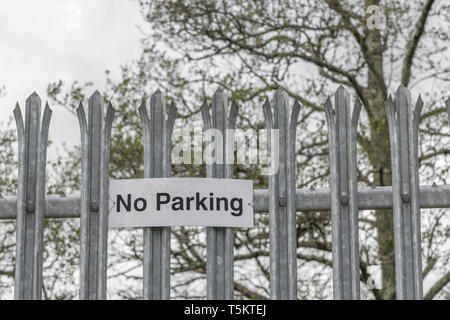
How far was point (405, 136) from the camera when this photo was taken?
2.87m

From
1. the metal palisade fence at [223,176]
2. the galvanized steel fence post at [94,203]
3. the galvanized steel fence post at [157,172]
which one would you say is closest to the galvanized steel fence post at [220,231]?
the metal palisade fence at [223,176]

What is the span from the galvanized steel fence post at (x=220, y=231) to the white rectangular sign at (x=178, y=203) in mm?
41

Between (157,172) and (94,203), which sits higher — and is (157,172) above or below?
above

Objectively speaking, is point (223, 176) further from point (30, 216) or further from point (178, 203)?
point (30, 216)

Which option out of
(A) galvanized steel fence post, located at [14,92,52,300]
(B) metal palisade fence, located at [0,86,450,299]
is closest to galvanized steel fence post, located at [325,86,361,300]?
(B) metal palisade fence, located at [0,86,450,299]

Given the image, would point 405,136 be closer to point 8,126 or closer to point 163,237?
point 163,237

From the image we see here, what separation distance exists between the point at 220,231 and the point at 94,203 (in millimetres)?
477

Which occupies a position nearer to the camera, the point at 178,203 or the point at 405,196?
the point at 178,203

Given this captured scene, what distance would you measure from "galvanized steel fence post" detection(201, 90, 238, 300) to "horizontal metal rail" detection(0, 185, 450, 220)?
0.17 meters

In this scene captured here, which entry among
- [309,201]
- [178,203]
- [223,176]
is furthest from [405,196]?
[178,203]

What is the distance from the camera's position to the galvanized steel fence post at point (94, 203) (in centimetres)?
274

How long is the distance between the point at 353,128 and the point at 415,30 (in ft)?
19.4

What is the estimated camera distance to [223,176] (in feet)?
9.13
